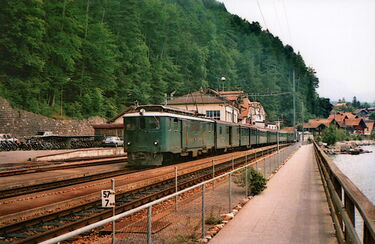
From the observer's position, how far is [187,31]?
9650cm

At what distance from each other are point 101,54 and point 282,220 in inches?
2060

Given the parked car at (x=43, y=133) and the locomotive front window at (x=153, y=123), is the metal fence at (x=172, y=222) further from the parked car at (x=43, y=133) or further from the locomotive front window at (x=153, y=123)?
the parked car at (x=43, y=133)

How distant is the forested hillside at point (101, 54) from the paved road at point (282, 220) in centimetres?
3793

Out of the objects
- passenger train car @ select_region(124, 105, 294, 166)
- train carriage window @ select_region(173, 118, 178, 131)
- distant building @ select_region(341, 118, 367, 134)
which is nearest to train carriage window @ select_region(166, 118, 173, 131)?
passenger train car @ select_region(124, 105, 294, 166)

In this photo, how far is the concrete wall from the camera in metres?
40.2

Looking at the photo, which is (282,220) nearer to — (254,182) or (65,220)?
(254,182)

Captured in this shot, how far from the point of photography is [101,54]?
190 ft

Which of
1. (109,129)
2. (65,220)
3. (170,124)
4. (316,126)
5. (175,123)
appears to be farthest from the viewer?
(316,126)

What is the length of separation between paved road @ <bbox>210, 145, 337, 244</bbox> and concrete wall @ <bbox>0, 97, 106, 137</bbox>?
33680 millimetres

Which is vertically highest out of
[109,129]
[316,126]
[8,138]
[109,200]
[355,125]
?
[355,125]

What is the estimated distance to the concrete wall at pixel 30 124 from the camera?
40188mm

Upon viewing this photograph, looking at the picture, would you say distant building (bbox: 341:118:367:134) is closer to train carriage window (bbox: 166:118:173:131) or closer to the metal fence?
train carriage window (bbox: 166:118:173:131)

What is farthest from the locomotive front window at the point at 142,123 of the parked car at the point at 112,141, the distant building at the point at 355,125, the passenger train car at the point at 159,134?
the distant building at the point at 355,125

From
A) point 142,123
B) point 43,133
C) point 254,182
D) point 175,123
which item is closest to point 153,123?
point 142,123
